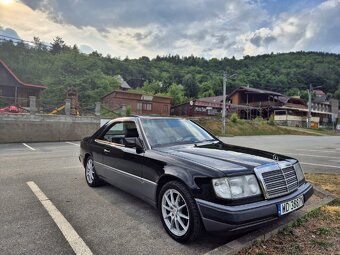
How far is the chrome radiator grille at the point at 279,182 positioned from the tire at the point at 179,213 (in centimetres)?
81

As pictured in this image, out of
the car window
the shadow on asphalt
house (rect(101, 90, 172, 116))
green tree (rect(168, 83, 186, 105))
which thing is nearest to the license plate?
the shadow on asphalt

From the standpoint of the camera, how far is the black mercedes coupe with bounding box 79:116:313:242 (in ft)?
9.32

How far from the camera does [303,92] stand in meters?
75.6

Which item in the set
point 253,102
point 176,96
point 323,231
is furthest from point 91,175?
point 253,102

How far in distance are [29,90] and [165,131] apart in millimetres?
29504

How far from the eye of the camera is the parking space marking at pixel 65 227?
3.08m

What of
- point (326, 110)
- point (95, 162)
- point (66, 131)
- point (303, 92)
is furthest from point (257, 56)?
point (95, 162)

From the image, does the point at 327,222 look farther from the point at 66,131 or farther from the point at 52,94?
the point at 52,94

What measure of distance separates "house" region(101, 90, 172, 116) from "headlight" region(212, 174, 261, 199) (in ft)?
109

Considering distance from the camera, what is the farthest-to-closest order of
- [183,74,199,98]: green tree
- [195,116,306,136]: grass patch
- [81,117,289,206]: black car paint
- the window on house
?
[183,74,199,98]: green tree → the window on house → [195,116,306,136]: grass patch → [81,117,289,206]: black car paint

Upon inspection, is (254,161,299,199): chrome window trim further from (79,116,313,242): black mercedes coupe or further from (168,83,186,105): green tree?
(168,83,186,105): green tree

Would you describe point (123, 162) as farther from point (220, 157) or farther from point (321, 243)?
point (321, 243)

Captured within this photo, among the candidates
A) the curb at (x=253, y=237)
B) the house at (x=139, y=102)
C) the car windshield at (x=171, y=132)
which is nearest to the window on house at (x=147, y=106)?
the house at (x=139, y=102)

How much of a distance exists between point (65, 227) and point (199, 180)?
1.96 meters
